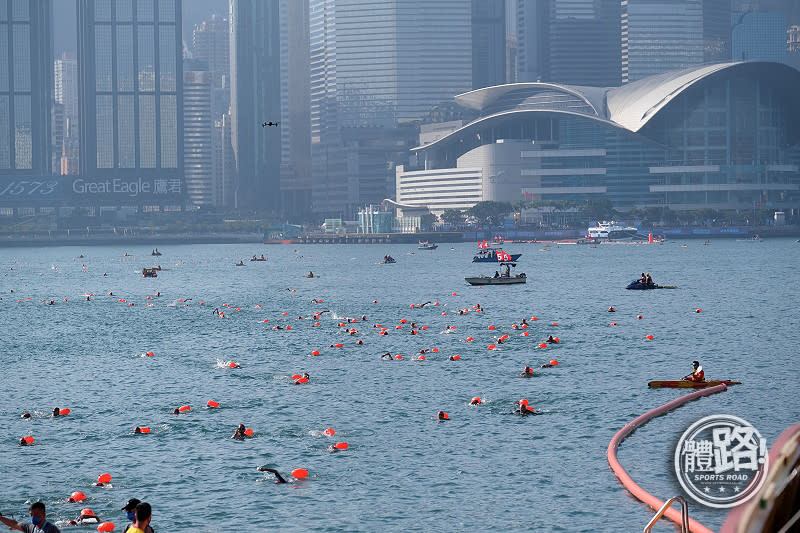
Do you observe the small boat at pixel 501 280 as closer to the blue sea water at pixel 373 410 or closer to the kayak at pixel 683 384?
the blue sea water at pixel 373 410

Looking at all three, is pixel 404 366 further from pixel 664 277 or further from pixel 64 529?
pixel 664 277

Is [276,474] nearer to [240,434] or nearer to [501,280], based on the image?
[240,434]

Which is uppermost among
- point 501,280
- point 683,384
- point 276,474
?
point 501,280

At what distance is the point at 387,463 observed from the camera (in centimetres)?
4188

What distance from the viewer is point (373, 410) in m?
53.9

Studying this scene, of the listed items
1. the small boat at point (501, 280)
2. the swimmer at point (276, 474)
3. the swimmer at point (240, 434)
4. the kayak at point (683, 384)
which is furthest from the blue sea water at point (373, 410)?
the small boat at point (501, 280)

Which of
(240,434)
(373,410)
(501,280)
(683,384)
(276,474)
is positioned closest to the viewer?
(276,474)

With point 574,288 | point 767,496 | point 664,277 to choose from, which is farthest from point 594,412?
point 664,277

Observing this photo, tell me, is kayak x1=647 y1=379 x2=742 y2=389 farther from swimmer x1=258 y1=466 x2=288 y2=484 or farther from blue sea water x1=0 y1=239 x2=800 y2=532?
swimmer x1=258 y1=466 x2=288 y2=484

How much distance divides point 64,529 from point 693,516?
59.9ft

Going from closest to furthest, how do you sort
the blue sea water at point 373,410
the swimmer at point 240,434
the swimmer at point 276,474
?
the blue sea water at point 373,410, the swimmer at point 276,474, the swimmer at point 240,434

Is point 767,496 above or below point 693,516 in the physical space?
above

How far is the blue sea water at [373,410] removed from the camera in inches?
1430

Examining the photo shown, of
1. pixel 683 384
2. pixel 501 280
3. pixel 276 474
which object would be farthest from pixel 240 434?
pixel 501 280
